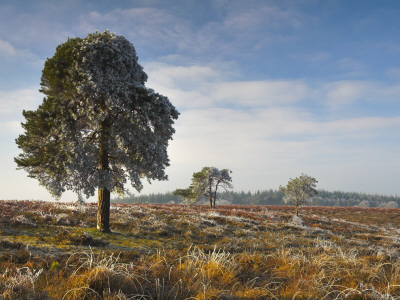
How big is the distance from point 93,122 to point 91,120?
0.82 ft

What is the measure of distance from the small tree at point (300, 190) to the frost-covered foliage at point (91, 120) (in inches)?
1147

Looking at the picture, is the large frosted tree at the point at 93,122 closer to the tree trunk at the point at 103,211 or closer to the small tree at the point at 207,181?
the tree trunk at the point at 103,211

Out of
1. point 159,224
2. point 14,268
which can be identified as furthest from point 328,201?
point 14,268

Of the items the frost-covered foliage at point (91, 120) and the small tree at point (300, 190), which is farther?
the small tree at point (300, 190)

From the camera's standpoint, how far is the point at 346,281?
5070 mm

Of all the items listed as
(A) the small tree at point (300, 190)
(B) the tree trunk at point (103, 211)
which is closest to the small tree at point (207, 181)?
(A) the small tree at point (300, 190)

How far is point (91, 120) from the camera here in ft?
37.4

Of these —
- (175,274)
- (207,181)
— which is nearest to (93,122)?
(175,274)

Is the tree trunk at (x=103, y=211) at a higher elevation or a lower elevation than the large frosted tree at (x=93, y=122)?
lower

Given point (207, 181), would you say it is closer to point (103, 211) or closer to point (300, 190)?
point (300, 190)

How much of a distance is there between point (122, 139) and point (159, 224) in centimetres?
718

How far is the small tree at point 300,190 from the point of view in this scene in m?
36.1

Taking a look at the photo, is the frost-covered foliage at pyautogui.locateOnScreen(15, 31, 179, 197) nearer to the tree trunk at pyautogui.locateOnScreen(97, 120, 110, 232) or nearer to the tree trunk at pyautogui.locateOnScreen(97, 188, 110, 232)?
the tree trunk at pyautogui.locateOnScreen(97, 120, 110, 232)

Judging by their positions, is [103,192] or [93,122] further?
[103,192]
